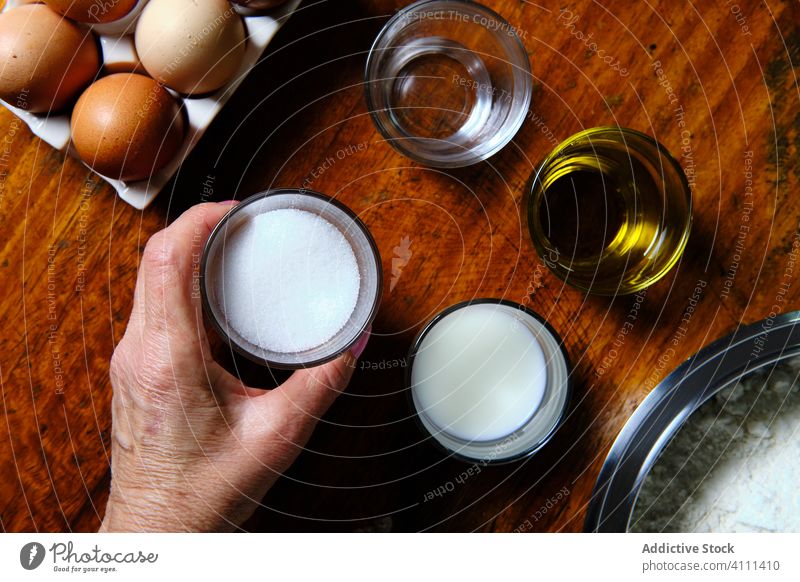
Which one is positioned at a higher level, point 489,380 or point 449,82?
point 449,82

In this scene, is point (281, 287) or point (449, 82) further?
point (449, 82)

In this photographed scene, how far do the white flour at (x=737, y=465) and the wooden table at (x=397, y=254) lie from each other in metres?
0.05

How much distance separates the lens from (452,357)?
0.52 m

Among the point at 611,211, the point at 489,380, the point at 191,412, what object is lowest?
the point at 191,412

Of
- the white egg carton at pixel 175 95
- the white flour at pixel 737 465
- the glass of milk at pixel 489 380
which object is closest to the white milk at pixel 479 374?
the glass of milk at pixel 489 380

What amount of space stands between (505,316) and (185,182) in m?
0.28

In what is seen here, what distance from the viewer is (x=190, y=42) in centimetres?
49

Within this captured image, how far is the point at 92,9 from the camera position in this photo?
1.63 ft

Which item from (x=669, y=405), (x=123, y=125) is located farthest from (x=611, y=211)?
(x=123, y=125)

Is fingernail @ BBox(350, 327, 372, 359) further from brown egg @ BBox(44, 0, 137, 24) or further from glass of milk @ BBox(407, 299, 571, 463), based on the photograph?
brown egg @ BBox(44, 0, 137, 24)

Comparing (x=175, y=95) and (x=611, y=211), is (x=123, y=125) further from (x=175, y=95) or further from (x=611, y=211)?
(x=611, y=211)

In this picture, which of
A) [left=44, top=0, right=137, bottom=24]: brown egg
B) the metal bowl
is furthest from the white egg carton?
the metal bowl

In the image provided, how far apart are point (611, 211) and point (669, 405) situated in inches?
6.4

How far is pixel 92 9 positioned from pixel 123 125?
3.7 inches
